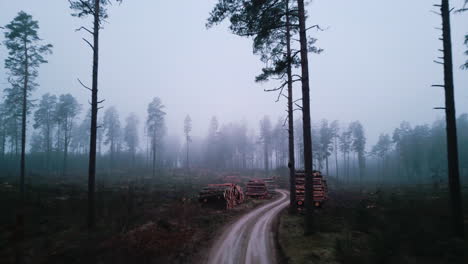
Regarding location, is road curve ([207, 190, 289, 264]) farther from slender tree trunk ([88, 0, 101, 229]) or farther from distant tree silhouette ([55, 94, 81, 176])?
distant tree silhouette ([55, 94, 81, 176])

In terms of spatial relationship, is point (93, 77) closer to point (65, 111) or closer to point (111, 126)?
point (65, 111)

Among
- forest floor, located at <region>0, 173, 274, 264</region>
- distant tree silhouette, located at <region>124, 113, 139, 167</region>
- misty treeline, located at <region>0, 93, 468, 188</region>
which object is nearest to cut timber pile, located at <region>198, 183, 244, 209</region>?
forest floor, located at <region>0, 173, 274, 264</region>

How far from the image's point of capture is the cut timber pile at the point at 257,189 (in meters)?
24.7

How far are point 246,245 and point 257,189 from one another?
16.4 metres

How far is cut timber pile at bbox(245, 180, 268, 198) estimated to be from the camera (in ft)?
81.1

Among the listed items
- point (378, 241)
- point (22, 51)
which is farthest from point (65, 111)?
point (378, 241)

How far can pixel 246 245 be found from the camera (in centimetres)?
898

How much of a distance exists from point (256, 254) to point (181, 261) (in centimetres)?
300

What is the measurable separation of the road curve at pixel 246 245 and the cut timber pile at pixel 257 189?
38.6ft

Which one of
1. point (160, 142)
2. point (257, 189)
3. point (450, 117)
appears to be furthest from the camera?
point (160, 142)

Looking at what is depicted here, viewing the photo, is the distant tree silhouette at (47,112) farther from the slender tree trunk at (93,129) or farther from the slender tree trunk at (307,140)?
the slender tree trunk at (307,140)

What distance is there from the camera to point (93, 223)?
31.6ft

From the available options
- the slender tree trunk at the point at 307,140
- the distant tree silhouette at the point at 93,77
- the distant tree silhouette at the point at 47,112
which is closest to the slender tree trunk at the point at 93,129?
the distant tree silhouette at the point at 93,77

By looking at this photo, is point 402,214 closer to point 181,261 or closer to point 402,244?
point 402,244
